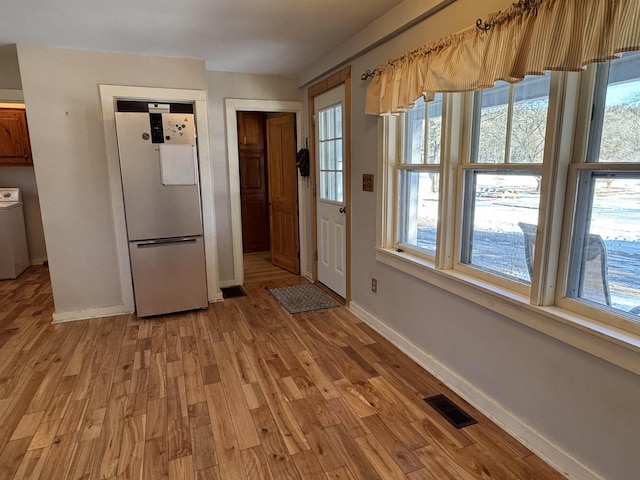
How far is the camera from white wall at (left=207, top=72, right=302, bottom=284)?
391cm

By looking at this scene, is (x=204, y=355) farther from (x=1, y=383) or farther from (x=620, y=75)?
(x=620, y=75)

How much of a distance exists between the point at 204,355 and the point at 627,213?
2.55 m

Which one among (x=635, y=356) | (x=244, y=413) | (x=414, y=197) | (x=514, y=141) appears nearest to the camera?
(x=635, y=356)

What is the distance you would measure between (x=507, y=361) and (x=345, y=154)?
211cm

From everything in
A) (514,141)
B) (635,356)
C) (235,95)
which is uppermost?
(235,95)

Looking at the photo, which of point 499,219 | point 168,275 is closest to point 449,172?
point 499,219

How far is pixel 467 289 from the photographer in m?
2.07

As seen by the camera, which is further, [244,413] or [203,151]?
[203,151]

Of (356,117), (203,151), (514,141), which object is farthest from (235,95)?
(514,141)

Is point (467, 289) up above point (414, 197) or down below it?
below

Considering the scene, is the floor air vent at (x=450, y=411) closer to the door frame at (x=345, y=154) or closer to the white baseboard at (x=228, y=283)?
the door frame at (x=345, y=154)

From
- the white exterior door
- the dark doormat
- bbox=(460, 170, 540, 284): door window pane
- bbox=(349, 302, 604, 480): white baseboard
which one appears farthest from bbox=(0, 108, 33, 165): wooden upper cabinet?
bbox=(460, 170, 540, 284): door window pane

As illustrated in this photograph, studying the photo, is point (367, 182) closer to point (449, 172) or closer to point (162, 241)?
point (449, 172)

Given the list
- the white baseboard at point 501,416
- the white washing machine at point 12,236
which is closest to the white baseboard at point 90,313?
the white washing machine at point 12,236
